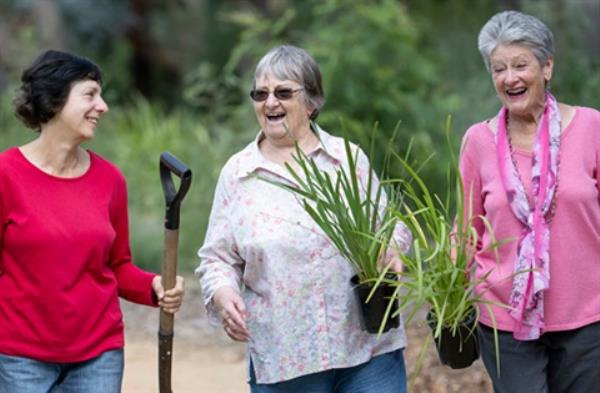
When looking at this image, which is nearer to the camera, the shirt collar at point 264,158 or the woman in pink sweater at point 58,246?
the woman in pink sweater at point 58,246

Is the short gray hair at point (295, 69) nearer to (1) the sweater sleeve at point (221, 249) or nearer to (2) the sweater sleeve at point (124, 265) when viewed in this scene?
(1) the sweater sleeve at point (221, 249)

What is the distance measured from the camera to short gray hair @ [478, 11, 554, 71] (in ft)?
12.7

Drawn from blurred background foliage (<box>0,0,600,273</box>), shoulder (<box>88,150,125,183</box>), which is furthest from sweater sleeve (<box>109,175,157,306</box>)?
blurred background foliage (<box>0,0,600,273</box>)

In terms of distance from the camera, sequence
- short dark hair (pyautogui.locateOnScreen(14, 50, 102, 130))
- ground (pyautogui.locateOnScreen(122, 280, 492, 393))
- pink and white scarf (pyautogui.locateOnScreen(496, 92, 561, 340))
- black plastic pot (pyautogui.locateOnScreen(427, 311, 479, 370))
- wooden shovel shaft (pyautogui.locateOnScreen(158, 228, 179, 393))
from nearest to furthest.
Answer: pink and white scarf (pyautogui.locateOnScreen(496, 92, 561, 340)) → black plastic pot (pyautogui.locateOnScreen(427, 311, 479, 370)) → short dark hair (pyautogui.locateOnScreen(14, 50, 102, 130)) → wooden shovel shaft (pyautogui.locateOnScreen(158, 228, 179, 393)) → ground (pyautogui.locateOnScreen(122, 280, 492, 393))

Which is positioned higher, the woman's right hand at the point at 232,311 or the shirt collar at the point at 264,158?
the shirt collar at the point at 264,158

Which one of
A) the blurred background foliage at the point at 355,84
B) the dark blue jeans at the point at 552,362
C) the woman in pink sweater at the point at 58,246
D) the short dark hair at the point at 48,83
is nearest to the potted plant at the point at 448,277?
the dark blue jeans at the point at 552,362

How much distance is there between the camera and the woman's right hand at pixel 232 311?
389 centimetres

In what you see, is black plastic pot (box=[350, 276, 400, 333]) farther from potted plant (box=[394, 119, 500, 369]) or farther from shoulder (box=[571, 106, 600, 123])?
shoulder (box=[571, 106, 600, 123])

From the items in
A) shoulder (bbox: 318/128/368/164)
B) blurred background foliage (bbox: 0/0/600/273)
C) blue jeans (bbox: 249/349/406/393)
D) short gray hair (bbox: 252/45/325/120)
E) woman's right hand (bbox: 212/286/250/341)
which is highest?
blurred background foliage (bbox: 0/0/600/273)

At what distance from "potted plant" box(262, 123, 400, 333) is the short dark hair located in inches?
29.2

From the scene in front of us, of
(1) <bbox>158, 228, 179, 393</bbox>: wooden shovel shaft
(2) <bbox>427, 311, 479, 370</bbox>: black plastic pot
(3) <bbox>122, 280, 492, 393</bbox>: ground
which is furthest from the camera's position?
(3) <bbox>122, 280, 492, 393</bbox>: ground

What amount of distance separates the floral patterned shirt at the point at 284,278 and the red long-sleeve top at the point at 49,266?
1.27 feet

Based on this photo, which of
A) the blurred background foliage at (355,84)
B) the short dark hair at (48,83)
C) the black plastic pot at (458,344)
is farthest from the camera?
the blurred background foliage at (355,84)

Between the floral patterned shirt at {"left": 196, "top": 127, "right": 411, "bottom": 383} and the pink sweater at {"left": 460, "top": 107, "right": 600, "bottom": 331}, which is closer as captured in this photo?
the pink sweater at {"left": 460, "top": 107, "right": 600, "bottom": 331}
